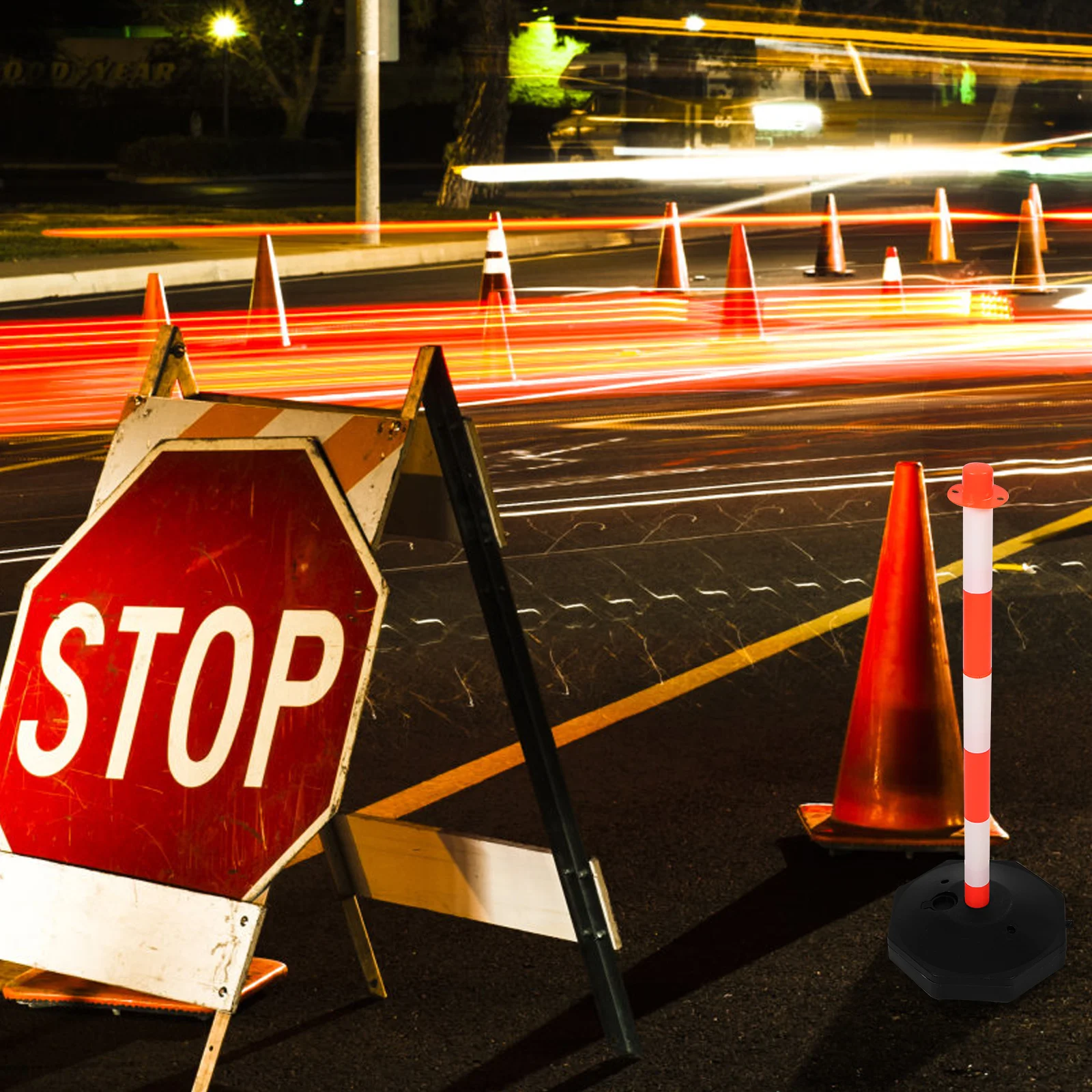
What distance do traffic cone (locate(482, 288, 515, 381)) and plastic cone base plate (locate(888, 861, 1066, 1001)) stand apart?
834 cm

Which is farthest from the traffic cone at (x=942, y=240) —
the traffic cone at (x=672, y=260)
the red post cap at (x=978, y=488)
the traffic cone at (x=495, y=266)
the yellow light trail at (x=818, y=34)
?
the red post cap at (x=978, y=488)

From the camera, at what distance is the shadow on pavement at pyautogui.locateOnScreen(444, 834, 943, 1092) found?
373 cm

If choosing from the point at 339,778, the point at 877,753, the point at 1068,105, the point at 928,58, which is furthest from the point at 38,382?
the point at 928,58

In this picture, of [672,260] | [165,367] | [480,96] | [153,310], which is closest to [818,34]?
[480,96]

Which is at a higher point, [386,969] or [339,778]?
[339,778]

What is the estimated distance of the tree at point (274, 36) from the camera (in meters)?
41.5

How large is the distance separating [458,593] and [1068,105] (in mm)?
30132

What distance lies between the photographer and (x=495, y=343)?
500 inches

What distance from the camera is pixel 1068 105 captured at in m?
34.4

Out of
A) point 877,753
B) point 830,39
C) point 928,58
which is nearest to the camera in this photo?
point 877,753

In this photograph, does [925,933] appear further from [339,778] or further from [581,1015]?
[339,778]

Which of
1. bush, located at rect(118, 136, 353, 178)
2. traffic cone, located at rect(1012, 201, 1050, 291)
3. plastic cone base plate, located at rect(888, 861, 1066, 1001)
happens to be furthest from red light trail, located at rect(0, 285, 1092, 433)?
bush, located at rect(118, 136, 353, 178)

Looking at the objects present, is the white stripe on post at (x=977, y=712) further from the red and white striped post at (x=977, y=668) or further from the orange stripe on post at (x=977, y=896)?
the orange stripe on post at (x=977, y=896)

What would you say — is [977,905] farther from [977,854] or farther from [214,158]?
[214,158]
